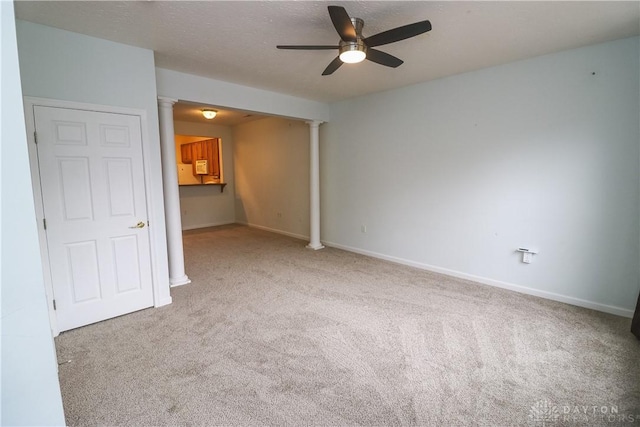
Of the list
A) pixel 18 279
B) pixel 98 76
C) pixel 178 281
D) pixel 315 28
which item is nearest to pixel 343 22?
pixel 315 28

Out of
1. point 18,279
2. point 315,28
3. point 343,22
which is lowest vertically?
point 18,279

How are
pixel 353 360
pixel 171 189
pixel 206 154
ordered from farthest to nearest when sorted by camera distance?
1. pixel 206 154
2. pixel 171 189
3. pixel 353 360

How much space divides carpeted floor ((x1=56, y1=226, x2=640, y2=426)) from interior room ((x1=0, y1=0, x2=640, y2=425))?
19 mm

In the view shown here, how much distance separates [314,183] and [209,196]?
3386 millimetres

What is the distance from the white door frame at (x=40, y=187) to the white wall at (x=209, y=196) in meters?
4.14

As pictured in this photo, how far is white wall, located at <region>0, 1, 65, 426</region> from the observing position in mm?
885

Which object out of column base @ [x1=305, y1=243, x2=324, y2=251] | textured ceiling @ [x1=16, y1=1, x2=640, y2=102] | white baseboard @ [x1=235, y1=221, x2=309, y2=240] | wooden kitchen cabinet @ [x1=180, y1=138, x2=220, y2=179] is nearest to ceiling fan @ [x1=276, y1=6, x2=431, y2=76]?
textured ceiling @ [x1=16, y1=1, x2=640, y2=102]

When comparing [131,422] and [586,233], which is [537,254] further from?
[131,422]

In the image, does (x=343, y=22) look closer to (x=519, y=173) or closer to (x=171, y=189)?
(x=519, y=173)

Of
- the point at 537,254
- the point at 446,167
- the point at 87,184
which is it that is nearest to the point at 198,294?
the point at 87,184

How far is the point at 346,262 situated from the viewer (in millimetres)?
4578
